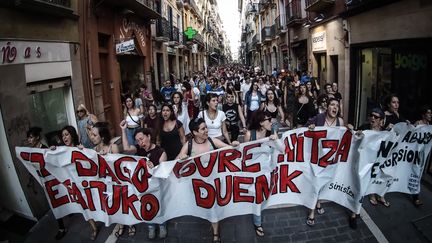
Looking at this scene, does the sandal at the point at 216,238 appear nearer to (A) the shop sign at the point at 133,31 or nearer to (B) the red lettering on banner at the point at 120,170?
(B) the red lettering on banner at the point at 120,170

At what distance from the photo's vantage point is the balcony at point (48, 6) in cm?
560

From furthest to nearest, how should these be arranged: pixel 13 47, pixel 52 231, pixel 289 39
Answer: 1. pixel 289 39
2. pixel 13 47
3. pixel 52 231

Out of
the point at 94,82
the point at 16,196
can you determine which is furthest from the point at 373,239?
the point at 94,82

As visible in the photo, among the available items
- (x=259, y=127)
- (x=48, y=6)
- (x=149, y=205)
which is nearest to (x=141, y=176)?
(x=149, y=205)

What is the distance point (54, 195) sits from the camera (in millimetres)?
4297

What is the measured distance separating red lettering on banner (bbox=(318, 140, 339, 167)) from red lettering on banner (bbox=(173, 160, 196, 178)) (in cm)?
168

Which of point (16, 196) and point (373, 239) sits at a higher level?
point (16, 196)

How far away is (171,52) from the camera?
22266 mm

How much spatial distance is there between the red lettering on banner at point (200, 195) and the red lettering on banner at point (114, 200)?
3.17ft

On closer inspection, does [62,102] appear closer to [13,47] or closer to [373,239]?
[13,47]

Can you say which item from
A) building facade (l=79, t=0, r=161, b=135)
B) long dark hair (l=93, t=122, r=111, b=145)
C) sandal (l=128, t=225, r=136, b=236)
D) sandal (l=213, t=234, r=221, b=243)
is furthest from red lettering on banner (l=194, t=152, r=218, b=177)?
building facade (l=79, t=0, r=161, b=135)

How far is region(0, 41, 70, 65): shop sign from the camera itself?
5309 mm

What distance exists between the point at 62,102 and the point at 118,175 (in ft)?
15.1

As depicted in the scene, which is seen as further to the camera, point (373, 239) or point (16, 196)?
point (16, 196)
